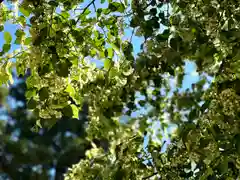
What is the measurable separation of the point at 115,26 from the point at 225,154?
1.81 feet

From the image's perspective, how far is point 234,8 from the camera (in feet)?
3.99

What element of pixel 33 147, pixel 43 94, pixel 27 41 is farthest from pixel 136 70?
pixel 33 147

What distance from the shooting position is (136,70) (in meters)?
1.00

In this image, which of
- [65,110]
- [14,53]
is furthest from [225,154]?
[14,53]

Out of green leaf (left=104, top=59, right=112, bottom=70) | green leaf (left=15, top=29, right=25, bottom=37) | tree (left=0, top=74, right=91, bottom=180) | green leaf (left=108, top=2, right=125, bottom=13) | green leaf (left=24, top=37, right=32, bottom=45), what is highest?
tree (left=0, top=74, right=91, bottom=180)

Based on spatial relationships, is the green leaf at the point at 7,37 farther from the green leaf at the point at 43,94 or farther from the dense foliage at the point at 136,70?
the green leaf at the point at 43,94

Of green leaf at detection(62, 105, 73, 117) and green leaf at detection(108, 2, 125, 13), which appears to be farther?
green leaf at detection(108, 2, 125, 13)

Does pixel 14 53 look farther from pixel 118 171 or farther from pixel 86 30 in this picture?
pixel 118 171

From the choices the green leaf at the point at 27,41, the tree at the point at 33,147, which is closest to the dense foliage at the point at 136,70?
the green leaf at the point at 27,41

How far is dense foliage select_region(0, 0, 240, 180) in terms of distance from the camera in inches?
39.6

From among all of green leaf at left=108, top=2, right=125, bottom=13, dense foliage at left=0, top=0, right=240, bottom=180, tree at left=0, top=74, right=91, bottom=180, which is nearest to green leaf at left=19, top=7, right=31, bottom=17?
dense foliage at left=0, top=0, right=240, bottom=180

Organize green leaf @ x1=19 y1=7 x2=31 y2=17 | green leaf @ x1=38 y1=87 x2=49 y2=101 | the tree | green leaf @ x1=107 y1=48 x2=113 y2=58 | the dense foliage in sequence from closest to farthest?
the dense foliage < green leaf @ x1=38 y1=87 x2=49 y2=101 < green leaf @ x1=19 y1=7 x2=31 y2=17 < green leaf @ x1=107 y1=48 x2=113 y2=58 < the tree

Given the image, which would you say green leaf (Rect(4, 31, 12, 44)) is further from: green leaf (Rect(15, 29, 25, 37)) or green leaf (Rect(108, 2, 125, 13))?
green leaf (Rect(108, 2, 125, 13))

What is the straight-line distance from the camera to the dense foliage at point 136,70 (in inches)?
39.6
